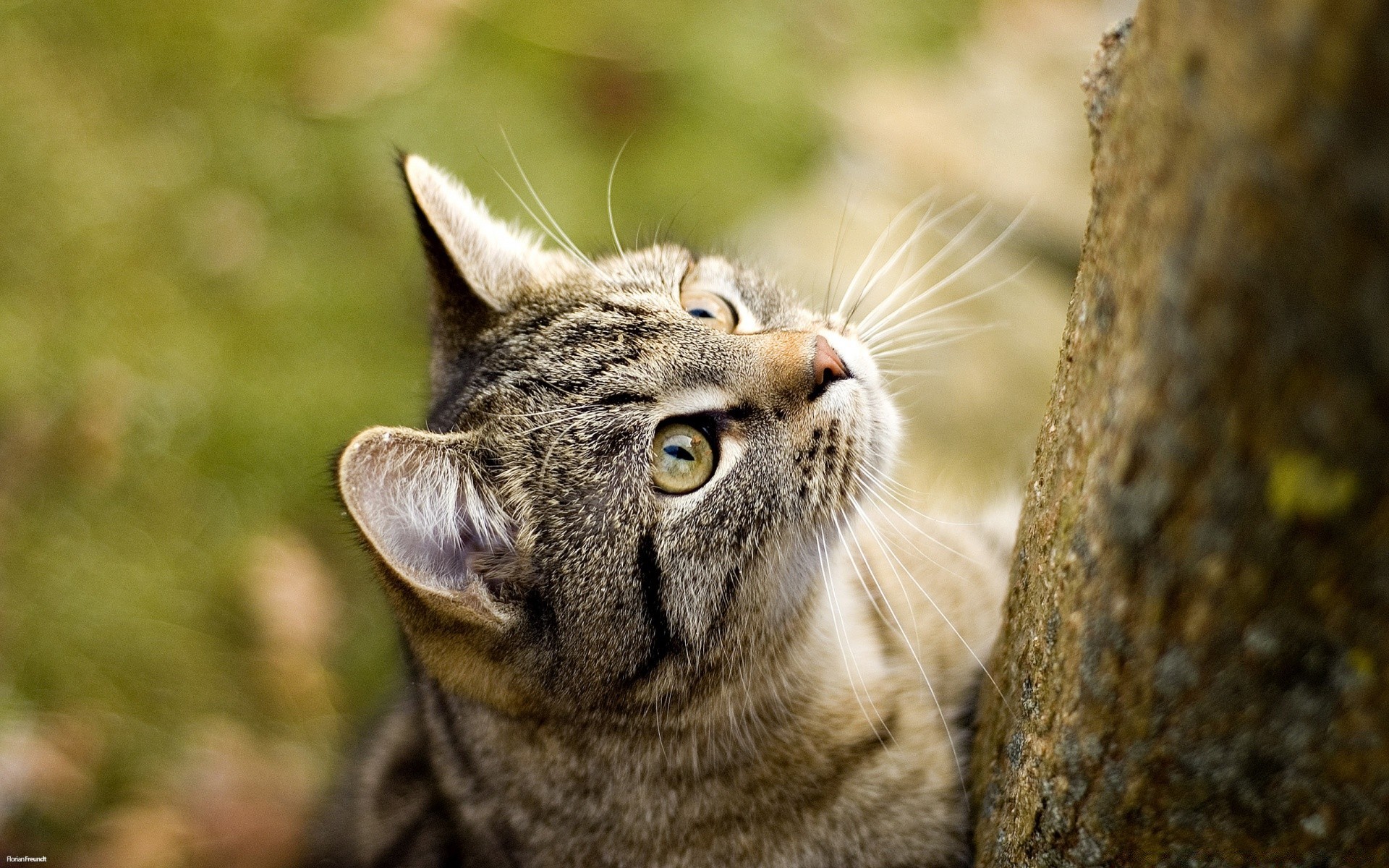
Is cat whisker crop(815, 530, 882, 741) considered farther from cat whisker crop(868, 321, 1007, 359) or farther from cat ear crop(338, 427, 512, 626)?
cat ear crop(338, 427, 512, 626)

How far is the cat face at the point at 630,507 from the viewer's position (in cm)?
176

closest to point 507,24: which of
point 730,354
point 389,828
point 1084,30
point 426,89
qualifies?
point 426,89

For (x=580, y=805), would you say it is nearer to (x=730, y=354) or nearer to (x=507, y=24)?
(x=730, y=354)

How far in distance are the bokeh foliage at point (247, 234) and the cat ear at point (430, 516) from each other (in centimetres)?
101

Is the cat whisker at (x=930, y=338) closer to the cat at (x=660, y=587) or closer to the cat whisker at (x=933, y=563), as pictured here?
the cat at (x=660, y=587)

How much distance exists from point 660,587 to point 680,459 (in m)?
0.25

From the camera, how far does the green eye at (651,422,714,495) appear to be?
5.95 ft

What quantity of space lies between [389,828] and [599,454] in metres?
1.22

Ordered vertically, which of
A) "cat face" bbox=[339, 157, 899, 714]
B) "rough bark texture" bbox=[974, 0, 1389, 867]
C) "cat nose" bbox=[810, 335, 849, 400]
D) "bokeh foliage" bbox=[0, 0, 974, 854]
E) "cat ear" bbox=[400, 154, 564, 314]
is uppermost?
"bokeh foliage" bbox=[0, 0, 974, 854]

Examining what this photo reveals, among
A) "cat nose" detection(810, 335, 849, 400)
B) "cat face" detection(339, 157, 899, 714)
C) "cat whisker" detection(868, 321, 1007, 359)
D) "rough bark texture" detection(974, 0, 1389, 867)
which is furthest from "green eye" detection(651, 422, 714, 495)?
"rough bark texture" detection(974, 0, 1389, 867)

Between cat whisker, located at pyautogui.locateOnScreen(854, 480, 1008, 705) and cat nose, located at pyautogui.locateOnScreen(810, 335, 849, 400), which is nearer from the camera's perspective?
cat whisker, located at pyautogui.locateOnScreen(854, 480, 1008, 705)

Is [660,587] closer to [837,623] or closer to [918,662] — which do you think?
[837,623]

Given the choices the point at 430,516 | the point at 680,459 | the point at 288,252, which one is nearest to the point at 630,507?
the point at 680,459

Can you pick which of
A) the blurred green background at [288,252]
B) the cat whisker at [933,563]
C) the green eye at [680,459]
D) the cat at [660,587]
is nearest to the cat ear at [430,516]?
the cat at [660,587]
